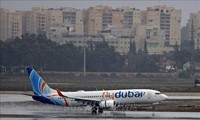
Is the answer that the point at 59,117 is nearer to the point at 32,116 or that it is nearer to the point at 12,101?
the point at 32,116

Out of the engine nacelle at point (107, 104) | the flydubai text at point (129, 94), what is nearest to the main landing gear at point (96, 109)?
the engine nacelle at point (107, 104)

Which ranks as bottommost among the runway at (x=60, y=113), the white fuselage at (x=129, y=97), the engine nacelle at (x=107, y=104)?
the runway at (x=60, y=113)

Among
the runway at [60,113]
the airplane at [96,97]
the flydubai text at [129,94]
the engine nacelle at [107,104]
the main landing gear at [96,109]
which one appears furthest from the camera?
the flydubai text at [129,94]

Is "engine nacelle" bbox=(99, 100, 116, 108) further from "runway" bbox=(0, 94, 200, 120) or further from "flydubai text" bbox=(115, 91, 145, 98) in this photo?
"flydubai text" bbox=(115, 91, 145, 98)

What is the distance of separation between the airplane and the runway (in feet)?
2.53

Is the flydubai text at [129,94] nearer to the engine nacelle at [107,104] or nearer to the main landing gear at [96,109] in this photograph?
the engine nacelle at [107,104]

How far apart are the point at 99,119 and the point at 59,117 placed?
11.1 feet

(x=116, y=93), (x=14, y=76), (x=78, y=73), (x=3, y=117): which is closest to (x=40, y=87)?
(x=116, y=93)

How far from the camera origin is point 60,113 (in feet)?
236

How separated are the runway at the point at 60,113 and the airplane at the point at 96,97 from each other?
0.77 meters

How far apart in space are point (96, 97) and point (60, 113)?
17.0 feet

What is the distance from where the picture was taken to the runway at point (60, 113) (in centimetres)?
6662

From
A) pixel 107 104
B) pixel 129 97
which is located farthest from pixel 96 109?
pixel 129 97

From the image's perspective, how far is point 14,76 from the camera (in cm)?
16338
